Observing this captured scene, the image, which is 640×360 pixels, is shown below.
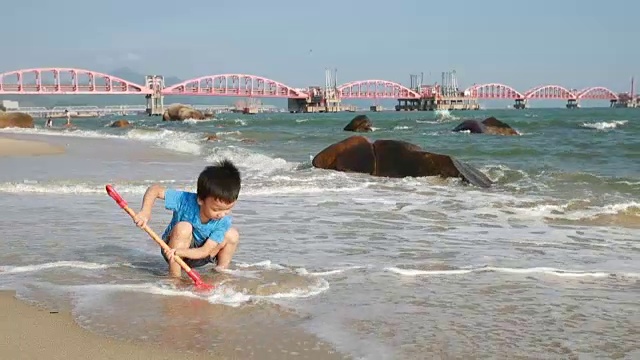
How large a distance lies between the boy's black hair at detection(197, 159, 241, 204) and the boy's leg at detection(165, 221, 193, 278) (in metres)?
0.39

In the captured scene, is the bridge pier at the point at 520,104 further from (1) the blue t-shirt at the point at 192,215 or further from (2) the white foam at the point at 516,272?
(1) the blue t-shirt at the point at 192,215

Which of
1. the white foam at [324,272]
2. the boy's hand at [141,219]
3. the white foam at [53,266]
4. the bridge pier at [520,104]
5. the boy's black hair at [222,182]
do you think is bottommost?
the white foam at [324,272]

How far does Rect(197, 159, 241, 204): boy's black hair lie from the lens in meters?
4.16

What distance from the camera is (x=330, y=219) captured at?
739 centimetres

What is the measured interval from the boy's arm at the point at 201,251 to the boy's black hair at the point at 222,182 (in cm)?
47

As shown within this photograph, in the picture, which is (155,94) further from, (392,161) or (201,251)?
(201,251)

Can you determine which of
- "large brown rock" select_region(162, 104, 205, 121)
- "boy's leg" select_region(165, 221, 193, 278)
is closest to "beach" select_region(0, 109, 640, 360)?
"boy's leg" select_region(165, 221, 193, 278)

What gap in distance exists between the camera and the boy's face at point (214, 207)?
425 cm

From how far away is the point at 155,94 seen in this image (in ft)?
410

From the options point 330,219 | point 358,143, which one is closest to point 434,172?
point 358,143

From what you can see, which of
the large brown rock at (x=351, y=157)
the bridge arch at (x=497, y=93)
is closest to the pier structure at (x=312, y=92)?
the bridge arch at (x=497, y=93)

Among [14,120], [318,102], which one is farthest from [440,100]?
[14,120]

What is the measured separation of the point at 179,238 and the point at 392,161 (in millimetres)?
8439

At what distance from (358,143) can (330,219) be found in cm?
623
